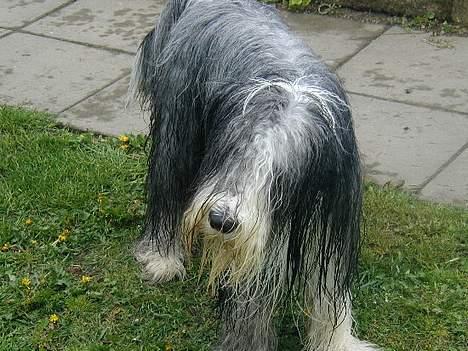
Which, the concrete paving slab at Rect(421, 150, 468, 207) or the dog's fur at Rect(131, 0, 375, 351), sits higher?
the dog's fur at Rect(131, 0, 375, 351)

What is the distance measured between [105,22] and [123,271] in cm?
312

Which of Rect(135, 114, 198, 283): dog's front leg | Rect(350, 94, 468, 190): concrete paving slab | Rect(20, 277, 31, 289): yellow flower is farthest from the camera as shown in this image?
Rect(350, 94, 468, 190): concrete paving slab

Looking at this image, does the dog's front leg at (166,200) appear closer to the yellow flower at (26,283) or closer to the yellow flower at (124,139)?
the yellow flower at (26,283)

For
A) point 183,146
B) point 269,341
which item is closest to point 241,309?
point 269,341

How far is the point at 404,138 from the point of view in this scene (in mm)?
5184

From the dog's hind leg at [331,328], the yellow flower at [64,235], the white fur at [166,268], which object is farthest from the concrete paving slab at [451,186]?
the yellow flower at [64,235]

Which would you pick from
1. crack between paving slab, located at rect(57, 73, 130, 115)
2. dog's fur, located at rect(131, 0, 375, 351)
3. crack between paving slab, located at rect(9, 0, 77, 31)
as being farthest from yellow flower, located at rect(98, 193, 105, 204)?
crack between paving slab, located at rect(9, 0, 77, 31)

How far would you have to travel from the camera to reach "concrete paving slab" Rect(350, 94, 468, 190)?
16.1 ft

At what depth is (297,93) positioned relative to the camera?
3.02 m

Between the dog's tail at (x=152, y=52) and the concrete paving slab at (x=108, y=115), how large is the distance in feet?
3.52

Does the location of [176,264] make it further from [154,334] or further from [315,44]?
[315,44]

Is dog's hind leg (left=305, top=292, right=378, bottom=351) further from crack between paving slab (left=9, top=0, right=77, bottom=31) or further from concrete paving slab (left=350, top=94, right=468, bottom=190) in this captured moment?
crack between paving slab (left=9, top=0, right=77, bottom=31)

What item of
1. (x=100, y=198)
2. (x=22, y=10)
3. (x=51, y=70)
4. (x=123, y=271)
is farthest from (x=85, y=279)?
(x=22, y=10)

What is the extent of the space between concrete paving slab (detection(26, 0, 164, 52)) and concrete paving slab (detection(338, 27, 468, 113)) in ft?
5.38
